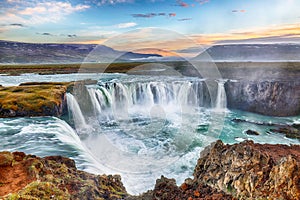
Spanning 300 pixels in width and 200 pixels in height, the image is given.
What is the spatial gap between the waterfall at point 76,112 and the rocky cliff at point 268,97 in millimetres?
20807

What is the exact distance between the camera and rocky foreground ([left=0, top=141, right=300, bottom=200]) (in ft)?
16.2

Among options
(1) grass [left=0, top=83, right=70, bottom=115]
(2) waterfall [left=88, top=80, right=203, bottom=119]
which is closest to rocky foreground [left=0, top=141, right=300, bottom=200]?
(1) grass [left=0, top=83, right=70, bottom=115]

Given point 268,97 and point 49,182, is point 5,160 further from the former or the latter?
point 268,97

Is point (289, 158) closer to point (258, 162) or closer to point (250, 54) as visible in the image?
point (258, 162)

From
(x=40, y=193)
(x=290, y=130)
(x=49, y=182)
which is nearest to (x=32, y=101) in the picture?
(x=49, y=182)

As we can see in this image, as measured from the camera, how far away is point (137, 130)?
61.9 ft

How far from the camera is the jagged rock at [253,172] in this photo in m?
4.88

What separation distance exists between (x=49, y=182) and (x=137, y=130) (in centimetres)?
1331

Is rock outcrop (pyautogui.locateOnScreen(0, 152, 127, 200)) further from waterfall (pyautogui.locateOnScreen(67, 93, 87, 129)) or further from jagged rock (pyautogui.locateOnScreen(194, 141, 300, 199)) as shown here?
waterfall (pyautogui.locateOnScreen(67, 93, 87, 129))

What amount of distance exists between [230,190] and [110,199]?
11.9 feet

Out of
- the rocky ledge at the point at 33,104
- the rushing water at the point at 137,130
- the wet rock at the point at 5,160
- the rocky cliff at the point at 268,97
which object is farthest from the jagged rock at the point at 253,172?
the rocky cliff at the point at 268,97

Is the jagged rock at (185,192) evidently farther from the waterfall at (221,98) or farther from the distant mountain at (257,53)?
the distant mountain at (257,53)

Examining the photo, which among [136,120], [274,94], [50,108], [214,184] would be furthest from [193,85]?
[214,184]

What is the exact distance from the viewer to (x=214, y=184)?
6.20 metres
